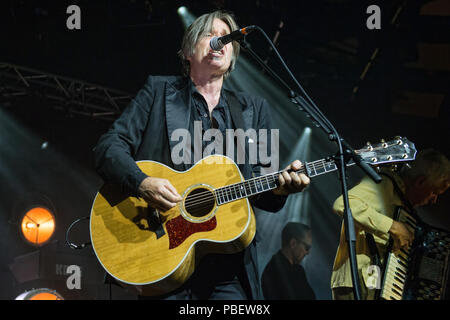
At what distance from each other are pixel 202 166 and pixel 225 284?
75 cm

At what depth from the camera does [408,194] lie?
4004mm

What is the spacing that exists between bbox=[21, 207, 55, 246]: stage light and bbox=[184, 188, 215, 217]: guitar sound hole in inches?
174

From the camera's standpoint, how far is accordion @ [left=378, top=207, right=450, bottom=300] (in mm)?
3307

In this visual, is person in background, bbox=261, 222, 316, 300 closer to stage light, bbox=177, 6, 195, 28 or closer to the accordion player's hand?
stage light, bbox=177, 6, 195, 28

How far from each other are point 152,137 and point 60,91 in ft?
14.9

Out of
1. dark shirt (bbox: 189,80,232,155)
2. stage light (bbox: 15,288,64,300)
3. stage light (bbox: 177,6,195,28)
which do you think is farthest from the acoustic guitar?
stage light (bbox: 177,6,195,28)

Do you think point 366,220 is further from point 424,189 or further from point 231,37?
point 231,37

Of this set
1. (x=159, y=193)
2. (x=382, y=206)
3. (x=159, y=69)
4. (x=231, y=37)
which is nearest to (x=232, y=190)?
(x=159, y=193)

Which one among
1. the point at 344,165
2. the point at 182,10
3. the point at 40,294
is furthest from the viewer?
the point at 182,10

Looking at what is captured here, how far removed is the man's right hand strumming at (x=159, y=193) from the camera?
250 cm

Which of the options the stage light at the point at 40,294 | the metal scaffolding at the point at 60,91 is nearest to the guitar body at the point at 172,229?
the stage light at the point at 40,294

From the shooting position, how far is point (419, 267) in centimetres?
340

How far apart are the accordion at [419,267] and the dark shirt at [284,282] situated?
A: 156 inches
